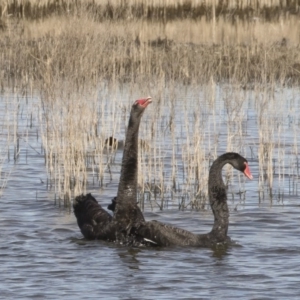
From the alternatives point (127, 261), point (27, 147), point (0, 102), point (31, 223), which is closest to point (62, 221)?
point (31, 223)

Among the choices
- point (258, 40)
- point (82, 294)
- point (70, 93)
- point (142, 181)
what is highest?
point (258, 40)

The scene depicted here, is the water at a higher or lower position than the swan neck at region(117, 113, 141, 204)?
lower

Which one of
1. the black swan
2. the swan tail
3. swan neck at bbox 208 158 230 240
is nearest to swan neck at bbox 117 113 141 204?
the black swan

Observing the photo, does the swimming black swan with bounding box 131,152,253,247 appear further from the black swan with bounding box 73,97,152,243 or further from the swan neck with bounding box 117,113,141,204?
the swan neck with bounding box 117,113,141,204

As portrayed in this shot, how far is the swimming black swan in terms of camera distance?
9.48m

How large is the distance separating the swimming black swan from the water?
114 millimetres

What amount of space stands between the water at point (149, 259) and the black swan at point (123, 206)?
13cm

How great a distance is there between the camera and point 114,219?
384 inches

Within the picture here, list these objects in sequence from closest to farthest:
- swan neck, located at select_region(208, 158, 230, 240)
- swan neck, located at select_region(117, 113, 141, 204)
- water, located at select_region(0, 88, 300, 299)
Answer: water, located at select_region(0, 88, 300, 299)
swan neck, located at select_region(208, 158, 230, 240)
swan neck, located at select_region(117, 113, 141, 204)

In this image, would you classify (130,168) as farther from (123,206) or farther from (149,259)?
(149,259)

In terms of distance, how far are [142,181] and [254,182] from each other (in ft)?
7.10

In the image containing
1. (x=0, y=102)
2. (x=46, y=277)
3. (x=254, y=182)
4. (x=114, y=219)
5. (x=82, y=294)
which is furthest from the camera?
(x=0, y=102)

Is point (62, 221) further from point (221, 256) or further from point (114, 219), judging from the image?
point (221, 256)

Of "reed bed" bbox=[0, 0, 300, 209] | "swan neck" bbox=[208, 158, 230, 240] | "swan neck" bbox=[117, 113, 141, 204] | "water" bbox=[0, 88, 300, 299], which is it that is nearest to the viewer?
"water" bbox=[0, 88, 300, 299]
